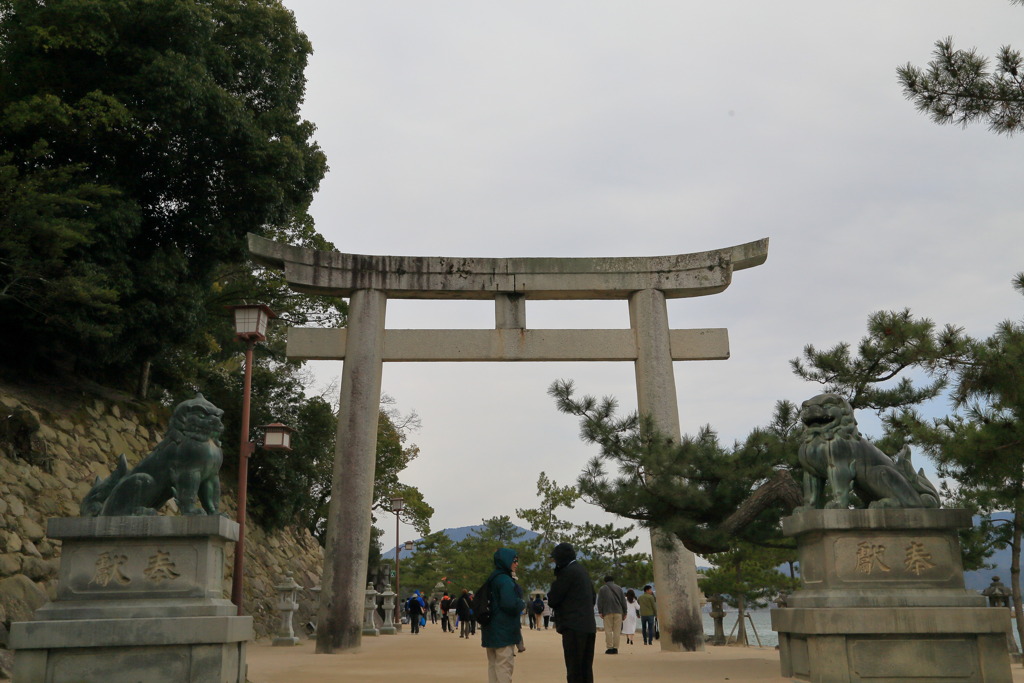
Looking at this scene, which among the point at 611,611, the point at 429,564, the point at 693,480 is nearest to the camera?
the point at 693,480

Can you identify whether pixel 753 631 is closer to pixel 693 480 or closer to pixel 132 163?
pixel 693 480

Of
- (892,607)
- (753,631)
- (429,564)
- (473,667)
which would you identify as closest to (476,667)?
(473,667)

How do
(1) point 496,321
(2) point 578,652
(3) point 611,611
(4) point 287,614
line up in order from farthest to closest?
(4) point 287,614 < (1) point 496,321 < (3) point 611,611 < (2) point 578,652

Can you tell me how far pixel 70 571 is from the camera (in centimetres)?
648

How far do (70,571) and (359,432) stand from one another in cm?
700

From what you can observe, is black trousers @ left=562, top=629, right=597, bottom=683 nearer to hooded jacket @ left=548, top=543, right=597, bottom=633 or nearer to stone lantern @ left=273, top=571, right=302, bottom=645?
hooded jacket @ left=548, top=543, right=597, bottom=633

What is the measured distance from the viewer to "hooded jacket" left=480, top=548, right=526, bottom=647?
638cm

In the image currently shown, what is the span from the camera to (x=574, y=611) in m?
6.52

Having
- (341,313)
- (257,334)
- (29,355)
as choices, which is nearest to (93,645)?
(257,334)

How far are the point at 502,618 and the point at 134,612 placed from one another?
2767 mm

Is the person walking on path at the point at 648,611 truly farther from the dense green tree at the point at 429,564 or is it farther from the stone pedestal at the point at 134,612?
the dense green tree at the point at 429,564

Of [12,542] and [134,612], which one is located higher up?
[12,542]

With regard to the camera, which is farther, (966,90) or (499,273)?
(499,273)

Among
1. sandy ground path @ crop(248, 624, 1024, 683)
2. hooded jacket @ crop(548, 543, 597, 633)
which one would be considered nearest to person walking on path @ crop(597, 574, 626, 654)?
sandy ground path @ crop(248, 624, 1024, 683)
